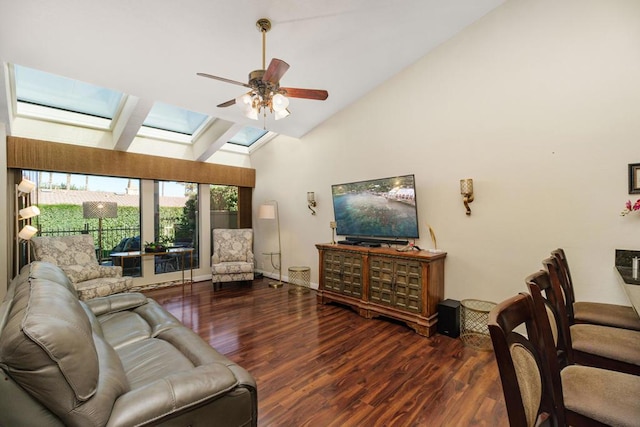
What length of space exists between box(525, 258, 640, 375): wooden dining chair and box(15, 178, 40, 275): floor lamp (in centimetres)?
531

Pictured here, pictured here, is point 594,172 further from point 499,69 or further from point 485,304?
point 485,304

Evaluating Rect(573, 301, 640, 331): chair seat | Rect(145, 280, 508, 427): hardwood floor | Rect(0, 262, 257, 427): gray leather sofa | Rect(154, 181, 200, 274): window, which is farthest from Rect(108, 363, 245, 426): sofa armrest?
Rect(154, 181, 200, 274): window

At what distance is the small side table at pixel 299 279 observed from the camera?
510 centimetres

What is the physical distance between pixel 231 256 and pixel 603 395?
5.36 m

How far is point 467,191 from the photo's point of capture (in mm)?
3172

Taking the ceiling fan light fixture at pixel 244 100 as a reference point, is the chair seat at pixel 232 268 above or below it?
below

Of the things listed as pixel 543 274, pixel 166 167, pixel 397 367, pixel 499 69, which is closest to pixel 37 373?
pixel 543 274

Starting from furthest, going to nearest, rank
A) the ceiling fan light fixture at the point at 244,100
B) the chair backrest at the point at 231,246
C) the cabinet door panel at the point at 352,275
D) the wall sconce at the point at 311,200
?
the chair backrest at the point at 231,246
the wall sconce at the point at 311,200
the cabinet door panel at the point at 352,275
the ceiling fan light fixture at the point at 244,100

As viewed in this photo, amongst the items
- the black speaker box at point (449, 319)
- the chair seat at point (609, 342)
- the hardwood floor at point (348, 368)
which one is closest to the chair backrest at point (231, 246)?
the hardwood floor at point (348, 368)

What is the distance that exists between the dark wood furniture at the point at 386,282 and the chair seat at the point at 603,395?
6.21 feet

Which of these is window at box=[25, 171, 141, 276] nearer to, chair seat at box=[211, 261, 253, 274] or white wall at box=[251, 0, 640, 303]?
chair seat at box=[211, 261, 253, 274]

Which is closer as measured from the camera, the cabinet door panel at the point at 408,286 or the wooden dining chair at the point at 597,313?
the wooden dining chair at the point at 597,313

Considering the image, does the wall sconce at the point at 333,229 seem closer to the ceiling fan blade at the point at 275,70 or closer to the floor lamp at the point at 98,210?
the ceiling fan blade at the point at 275,70

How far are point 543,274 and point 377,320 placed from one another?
8.14 ft
